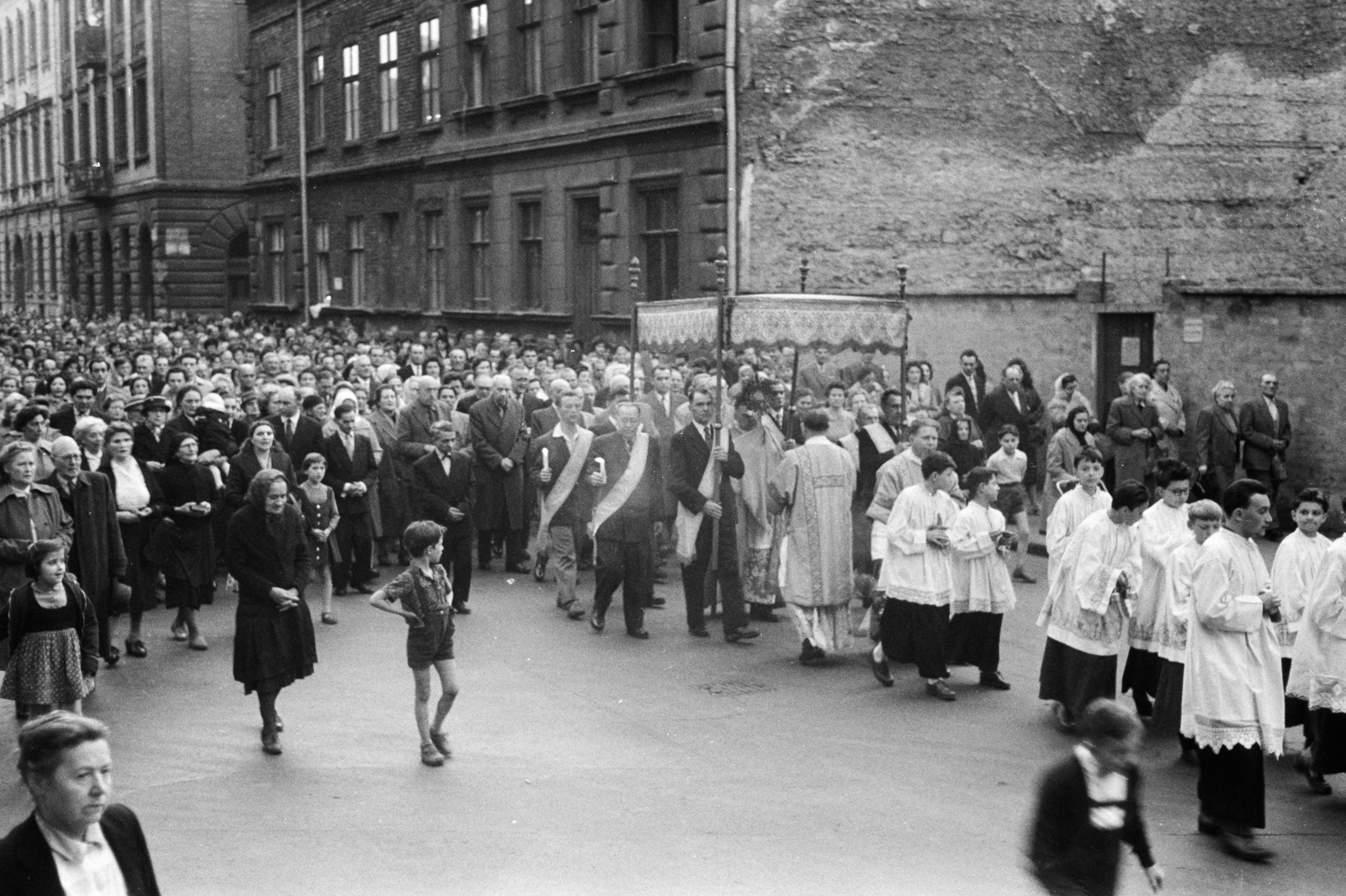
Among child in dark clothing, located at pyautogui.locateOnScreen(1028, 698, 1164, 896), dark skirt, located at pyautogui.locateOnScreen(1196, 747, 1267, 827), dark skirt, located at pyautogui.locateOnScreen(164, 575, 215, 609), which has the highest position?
child in dark clothing, located at pyautogui.locateOnScreen(1028, 698, 1164, 896)

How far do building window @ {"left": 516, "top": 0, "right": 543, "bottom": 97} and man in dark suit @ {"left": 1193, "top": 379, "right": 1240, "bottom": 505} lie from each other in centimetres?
1384

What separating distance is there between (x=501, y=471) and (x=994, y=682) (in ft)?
19.3

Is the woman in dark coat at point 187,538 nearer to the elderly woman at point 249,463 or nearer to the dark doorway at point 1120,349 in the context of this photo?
the elderly woman at point 249,463

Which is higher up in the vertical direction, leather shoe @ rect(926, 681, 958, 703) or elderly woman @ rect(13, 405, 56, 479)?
elderly woman @ rect(13, 405, 56, 479)

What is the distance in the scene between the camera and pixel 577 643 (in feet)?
40.6

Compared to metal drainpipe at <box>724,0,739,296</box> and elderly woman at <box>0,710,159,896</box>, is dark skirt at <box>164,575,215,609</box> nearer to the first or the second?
elderly woman at <box>0,710,159,896</box>

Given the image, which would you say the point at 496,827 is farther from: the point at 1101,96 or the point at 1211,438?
the point at 1101,96

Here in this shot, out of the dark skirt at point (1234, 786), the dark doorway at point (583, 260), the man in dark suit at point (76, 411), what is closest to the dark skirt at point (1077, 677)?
the dark skirt at point (1234, 786)

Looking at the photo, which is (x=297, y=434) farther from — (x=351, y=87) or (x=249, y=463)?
(x=351, y=87)

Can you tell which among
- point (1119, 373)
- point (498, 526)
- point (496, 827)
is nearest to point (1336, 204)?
point (1119, 373)

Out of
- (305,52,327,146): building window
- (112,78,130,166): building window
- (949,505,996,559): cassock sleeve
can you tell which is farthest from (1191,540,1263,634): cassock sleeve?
(112,78,130,166): building window

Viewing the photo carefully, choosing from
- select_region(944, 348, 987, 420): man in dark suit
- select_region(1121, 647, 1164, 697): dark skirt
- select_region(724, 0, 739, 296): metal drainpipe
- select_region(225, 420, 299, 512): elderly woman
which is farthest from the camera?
select_region(724, 0, 739, 296): metal drainpipe

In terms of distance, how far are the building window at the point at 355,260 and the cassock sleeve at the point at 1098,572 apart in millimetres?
27508

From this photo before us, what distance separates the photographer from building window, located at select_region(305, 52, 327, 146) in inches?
1473
